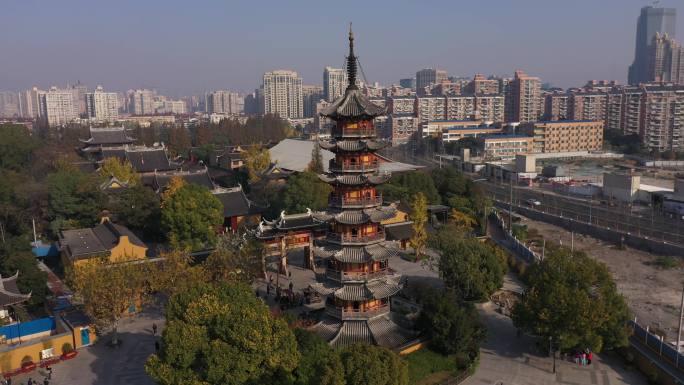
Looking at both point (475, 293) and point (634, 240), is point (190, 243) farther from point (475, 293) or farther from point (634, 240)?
point (634, 240)

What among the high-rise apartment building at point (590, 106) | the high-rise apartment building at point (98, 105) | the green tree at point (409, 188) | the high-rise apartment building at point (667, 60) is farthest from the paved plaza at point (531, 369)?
the high-rise apartment building at point (667, 60)

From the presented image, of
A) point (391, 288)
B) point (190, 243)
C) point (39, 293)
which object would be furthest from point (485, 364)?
point (39, 293)

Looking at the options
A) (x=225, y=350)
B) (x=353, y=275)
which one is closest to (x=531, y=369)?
(x=353, y=275)

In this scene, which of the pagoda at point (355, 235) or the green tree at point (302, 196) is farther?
the green tree at point (302, 196)

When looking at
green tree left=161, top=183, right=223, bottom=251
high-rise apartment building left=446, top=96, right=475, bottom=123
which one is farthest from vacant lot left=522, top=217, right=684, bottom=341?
high-rise apartment building left=446, top=96, right=475, bottom=123

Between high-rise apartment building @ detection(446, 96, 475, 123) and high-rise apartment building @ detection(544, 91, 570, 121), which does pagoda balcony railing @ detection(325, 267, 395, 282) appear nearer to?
high-rise apartment building @ detection(446, 96, 475, 123)

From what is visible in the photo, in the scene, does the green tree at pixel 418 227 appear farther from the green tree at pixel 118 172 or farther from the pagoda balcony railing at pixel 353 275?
the green tree at pixel 118 172
